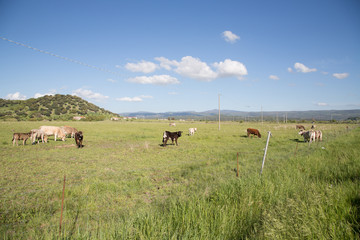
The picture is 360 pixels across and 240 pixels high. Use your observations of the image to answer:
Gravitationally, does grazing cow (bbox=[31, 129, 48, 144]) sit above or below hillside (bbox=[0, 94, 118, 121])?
below

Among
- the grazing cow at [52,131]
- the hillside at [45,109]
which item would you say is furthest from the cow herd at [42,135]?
the hillside at [45,109]

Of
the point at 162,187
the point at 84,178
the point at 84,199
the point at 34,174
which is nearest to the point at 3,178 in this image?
the point at 34,174

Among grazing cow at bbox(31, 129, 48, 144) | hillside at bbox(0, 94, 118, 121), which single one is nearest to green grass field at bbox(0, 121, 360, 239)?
grazing cow at bbox(31, 129, 48, 144)

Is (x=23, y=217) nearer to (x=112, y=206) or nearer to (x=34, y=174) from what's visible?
(x=112, y=206)

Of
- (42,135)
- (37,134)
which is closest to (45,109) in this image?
(37,134)

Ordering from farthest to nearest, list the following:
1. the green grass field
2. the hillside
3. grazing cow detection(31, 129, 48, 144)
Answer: the hillside
grazing cow detection(31, 129, 48, 144)
the green grass field

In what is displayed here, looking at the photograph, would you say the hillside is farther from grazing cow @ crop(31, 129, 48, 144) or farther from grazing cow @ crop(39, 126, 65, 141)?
grazing cow @ crop(31, 129, 48, 144)

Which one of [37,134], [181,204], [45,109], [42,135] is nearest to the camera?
[181,204]

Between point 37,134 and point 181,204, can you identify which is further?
point 37,134

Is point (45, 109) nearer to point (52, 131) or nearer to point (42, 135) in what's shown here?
point (52, 131)

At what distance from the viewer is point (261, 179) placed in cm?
520

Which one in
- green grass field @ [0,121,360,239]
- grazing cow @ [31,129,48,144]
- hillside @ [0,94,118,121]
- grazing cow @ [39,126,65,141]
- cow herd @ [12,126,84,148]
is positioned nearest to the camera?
green grass field @ [0,121,360,239]

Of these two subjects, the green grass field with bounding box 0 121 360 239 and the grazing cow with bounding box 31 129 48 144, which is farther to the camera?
the grazing cow with bounding box 31 129 48 144

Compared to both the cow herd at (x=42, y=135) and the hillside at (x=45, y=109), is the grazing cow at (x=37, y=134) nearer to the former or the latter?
the cow herd at (x=42, y=135)
